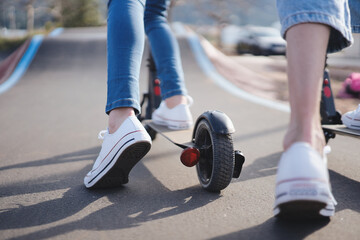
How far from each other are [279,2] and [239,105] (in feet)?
9.86

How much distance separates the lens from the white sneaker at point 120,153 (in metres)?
1.45

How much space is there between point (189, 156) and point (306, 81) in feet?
2.29

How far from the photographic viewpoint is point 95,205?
1.48 metres

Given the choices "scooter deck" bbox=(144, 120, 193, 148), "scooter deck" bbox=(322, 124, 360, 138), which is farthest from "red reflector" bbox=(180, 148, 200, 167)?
"scooter deck" bbox=(322, 124, 360, 138)

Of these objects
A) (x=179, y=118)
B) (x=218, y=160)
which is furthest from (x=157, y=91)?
(x=218, y=160)

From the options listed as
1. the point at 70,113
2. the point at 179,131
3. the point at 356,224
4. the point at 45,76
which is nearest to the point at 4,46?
the point at 45,76

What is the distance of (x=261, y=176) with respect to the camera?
6.26 ft

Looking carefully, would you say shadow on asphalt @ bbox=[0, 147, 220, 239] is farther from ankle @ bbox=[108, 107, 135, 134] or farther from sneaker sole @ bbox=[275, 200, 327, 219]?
sneaker sole @ bbox=[275, 200, 327, 219]

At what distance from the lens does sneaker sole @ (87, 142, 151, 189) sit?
147cm

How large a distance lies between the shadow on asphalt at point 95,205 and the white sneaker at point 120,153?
0.07 meters

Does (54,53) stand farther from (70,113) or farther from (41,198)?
(41,198)

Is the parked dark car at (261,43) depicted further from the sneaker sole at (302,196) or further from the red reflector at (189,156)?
the sneaker sole at (302,196)

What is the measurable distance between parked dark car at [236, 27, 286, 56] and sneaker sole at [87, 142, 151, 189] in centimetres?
1630

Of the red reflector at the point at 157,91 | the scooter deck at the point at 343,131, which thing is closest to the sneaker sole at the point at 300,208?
the scooter deck at the point at 343,131
